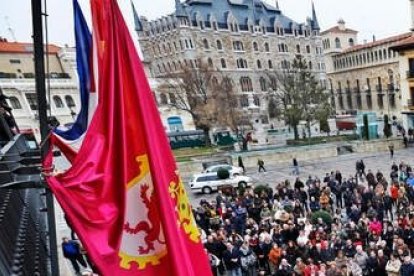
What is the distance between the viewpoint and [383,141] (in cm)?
3950

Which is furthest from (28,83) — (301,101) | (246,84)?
(246,84)

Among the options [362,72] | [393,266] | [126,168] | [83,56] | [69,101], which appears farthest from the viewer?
[362,72]

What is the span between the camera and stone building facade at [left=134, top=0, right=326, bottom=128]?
248ft

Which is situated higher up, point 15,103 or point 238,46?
point 238,46

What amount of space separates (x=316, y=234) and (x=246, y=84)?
6695 centimetres

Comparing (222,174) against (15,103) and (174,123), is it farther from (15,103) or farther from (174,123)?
(174,123)

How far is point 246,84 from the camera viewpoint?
80250 millimetres

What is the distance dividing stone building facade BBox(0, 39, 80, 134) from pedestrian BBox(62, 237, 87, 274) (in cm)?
3592

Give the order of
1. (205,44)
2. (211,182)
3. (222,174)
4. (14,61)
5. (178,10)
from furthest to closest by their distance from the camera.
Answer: (205,44) < (178,10) < (14,61) < (222,174) < (211,182)

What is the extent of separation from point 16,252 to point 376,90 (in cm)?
7765

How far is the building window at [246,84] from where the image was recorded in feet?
261

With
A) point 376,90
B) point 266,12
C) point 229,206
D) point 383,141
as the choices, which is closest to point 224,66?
point 266,12

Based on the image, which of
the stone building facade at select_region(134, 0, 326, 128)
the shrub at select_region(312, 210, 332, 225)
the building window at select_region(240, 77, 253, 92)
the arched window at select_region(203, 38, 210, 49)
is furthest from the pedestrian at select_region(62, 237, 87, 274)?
the building window at select_region(240, 77, 253, 92)

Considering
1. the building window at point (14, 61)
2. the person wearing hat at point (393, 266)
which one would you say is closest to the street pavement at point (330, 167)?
the person wearing hat at point (393, 266)
